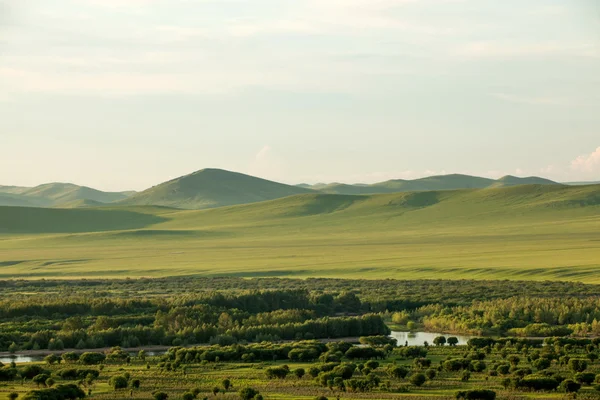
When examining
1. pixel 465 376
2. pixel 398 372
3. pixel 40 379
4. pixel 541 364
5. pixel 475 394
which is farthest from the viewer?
pixel 541 364

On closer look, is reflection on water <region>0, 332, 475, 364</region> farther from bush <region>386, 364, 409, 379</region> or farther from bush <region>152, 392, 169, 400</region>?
bush <region>152, 392, 169, 400</region>

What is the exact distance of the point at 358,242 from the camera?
459 ft

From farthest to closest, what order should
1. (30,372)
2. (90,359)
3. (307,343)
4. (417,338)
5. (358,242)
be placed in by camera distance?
(358,242) < (417,338) < (307,343) < (90,359) < (30,372)

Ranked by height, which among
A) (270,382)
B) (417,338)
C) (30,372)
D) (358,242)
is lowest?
(417,338)

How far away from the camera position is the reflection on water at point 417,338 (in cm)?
5647

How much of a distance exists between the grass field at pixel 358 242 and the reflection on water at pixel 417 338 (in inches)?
1257

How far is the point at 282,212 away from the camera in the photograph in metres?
196

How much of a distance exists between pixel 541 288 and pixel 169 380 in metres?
45.9

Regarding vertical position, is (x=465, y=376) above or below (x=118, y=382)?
below

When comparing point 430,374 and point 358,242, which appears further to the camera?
point 358,242

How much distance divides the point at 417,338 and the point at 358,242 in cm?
8100

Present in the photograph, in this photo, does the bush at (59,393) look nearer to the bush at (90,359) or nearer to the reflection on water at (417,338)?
the bush at (90,359)

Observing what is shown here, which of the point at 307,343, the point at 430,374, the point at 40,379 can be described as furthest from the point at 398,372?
the point at 40,379

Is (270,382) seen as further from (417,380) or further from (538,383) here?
(538,383)
